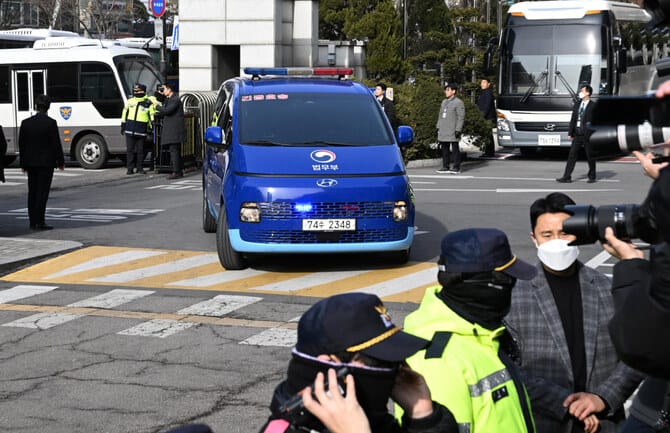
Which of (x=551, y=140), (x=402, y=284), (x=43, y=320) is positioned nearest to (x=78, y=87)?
(x=551, y=140)

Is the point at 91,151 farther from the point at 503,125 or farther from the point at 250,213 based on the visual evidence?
the point at 250,213

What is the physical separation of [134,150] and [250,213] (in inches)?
519

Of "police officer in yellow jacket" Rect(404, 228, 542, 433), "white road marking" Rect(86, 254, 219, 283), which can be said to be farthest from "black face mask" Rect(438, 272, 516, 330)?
"white road marking" Rect(86, 254, 219, 283)

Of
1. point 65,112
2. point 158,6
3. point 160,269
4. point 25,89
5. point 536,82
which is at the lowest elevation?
point 160,269

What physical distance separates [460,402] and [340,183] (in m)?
8.40

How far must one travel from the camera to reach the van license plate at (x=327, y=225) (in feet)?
38.0

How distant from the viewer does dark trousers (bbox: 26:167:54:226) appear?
607 inches

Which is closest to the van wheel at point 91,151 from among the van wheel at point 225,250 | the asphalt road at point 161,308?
the asphalt road at point 161,308

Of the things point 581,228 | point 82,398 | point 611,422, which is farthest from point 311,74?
point 581,228

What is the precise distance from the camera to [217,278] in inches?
468

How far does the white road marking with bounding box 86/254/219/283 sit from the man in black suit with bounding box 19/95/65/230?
10.5ft

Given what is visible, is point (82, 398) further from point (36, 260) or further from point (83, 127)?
point (83, 127)

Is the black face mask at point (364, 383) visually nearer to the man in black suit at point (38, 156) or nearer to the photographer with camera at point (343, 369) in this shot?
the photographer with camera at point (343, 369)

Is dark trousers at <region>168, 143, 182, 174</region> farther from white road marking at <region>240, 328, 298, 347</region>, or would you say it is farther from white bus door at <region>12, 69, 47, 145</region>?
white road marking at <region>240, 328, 298, 347</region>
